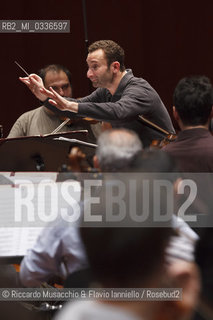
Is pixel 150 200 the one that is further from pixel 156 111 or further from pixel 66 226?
pixel 156 111

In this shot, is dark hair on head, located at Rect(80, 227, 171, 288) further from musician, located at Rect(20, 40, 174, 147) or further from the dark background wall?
the dark background wall

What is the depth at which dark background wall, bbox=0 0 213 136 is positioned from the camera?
445 centimetres

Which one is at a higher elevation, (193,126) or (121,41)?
(121,41)

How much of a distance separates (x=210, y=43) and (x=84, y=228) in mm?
3738

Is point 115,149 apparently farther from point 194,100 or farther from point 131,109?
point 131,109

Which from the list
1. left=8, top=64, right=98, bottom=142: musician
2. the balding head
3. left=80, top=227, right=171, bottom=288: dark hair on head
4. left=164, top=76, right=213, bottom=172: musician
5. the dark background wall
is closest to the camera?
left=80, top=227, right=171, bottom=288: dark hair on head

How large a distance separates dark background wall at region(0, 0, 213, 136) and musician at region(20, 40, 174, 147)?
60.5 inches

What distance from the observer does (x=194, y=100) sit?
6.34 feet

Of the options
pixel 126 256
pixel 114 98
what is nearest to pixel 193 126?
pixel 114 98

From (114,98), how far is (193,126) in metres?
1.04

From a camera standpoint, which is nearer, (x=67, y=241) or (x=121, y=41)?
(x=67, y=241)

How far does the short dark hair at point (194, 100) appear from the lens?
1925mm

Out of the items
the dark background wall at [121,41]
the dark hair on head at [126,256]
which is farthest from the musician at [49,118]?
the dark hair on head at [126,256]

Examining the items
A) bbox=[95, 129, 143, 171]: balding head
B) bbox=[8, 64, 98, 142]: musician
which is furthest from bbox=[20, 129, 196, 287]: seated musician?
bbox=[8, 64, 98, 142]: musician
